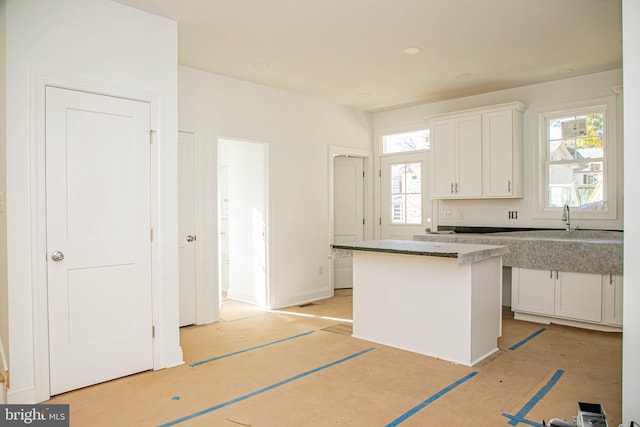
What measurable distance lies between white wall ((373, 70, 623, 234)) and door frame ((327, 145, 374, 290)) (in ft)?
2.99

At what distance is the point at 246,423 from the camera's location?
2.52m

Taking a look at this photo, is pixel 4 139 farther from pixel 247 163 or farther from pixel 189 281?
pixel 247 163

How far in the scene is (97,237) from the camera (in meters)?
3.09

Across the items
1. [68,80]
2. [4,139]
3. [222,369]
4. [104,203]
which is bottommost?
[222,369]

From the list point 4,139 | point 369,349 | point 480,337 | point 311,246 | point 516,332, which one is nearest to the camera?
point 4,139

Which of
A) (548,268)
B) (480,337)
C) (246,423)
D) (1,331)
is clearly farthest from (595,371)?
(1,331)

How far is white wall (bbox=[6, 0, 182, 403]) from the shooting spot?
2.75m

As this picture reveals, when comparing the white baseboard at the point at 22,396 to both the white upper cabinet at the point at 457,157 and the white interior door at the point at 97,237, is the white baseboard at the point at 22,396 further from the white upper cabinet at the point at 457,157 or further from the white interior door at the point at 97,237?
the white upper cabinet at the point at 457,157

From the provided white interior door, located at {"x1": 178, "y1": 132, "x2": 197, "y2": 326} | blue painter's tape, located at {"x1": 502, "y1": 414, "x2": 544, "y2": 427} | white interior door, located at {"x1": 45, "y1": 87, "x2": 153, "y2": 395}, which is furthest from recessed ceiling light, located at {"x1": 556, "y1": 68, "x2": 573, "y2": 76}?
white interior door, located at {"x1": 45, "y1": 87, "x2": 153, "y2": 395}

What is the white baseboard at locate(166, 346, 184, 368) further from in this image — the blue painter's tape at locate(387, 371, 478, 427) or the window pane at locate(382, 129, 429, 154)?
the window pane at locate(382, 129, 429, 154)

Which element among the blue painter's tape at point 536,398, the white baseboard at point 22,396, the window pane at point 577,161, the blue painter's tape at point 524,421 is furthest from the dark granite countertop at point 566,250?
the white baseboard at point 22,396

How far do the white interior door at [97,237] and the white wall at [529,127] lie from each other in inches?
161

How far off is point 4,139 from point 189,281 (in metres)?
2.34

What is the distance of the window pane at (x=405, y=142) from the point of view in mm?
6328
